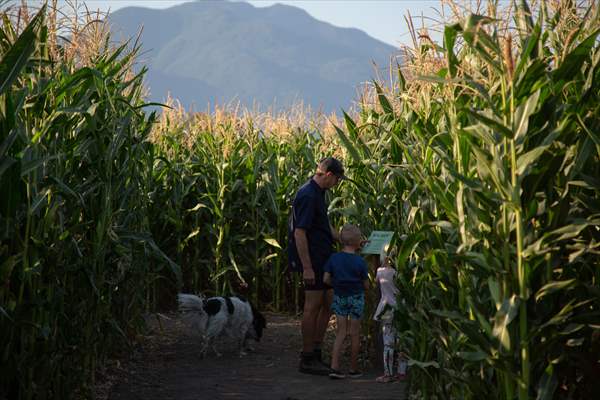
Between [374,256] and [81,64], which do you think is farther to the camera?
[374,256]

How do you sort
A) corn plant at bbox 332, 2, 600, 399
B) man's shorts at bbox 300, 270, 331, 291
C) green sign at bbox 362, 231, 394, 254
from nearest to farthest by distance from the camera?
corn plant at bbox 332, 2, 600, 399 < green sign at bbox 362, 231, 394, 254 < man's shorts at bbox 300, 270, 331, 291

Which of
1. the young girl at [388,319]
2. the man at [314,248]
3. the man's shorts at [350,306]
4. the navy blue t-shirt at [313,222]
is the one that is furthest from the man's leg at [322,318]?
the young girl at [388,319]

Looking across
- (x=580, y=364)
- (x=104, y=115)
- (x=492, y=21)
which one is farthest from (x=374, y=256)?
(x=492, y=21)

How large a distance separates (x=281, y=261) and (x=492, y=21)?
7.62 m

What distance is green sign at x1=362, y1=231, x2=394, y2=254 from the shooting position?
21.4ft

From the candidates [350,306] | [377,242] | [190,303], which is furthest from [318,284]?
[190,303]

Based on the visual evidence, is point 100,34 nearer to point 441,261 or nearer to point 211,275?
point 441,261

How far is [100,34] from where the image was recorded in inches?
267

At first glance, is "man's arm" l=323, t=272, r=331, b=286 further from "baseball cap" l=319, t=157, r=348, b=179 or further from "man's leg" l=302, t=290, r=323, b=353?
"baseball cap" l=319, t=157, r=348, b=179

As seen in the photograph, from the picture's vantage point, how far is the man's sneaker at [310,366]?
7.40m

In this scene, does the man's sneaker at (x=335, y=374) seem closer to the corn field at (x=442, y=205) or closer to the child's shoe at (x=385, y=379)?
the child's shoe at (x=385, y=379)

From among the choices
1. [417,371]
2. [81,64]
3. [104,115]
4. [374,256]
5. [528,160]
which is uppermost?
[81,64]

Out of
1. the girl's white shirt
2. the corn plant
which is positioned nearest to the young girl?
the girl's white shirt

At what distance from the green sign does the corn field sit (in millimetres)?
141
